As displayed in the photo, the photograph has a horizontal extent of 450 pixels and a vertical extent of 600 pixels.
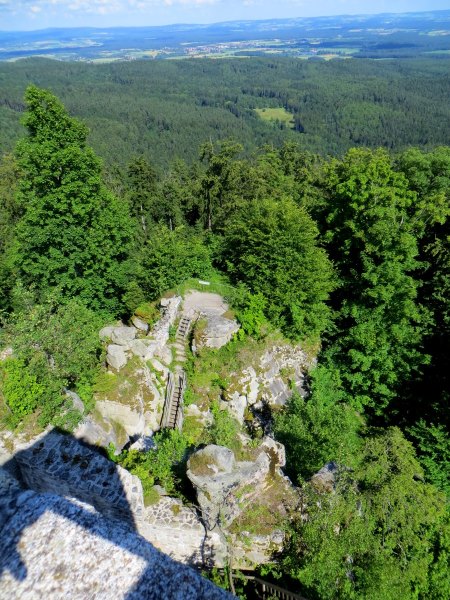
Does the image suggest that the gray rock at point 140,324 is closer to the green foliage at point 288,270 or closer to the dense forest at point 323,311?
the dense forest at point 323,311

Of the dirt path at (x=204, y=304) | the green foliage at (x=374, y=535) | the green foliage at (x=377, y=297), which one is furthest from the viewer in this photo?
the green foliage at (x=377, y=297)

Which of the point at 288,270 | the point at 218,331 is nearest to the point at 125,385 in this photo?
the point at 218,331

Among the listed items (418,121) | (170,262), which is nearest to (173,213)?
(170,262)

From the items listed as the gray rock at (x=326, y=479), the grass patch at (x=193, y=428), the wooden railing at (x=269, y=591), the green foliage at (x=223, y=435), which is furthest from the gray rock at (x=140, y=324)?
the wooden railing at (x=269, y=591)

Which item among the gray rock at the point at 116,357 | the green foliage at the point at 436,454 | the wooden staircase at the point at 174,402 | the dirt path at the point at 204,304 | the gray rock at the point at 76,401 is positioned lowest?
the green foliage at the point at 436,454

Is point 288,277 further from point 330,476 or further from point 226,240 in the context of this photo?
point 330,476

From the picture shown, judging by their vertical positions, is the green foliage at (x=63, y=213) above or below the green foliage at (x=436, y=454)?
above
